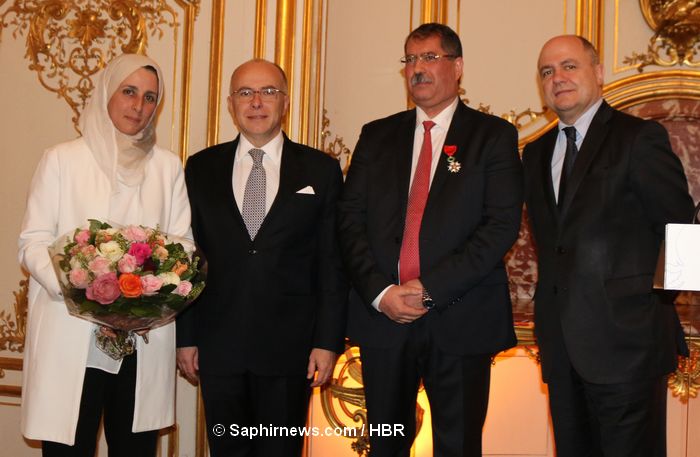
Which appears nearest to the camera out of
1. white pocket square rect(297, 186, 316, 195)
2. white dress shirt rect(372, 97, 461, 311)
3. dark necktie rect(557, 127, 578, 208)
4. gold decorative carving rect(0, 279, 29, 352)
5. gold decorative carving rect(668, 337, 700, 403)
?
dark necktie rect(557, 127, 578, 208)

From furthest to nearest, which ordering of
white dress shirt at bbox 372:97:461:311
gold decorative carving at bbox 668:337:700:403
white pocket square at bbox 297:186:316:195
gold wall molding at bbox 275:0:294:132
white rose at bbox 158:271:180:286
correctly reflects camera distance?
gold wall molding at bbox 275:0:294:132, gold decorative carving at bbox 668:337:700:403, white pocket square at bbox 297:186:316:195, white dress shirt at bbox 372:97:461:311, white rose at bbox 158:271:180:286

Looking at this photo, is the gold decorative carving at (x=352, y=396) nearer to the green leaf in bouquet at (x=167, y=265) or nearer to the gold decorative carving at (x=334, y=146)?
the gold decorative carving at (x=334, y=146)

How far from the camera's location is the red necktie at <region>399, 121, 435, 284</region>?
306cm

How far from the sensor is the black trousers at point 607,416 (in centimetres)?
288

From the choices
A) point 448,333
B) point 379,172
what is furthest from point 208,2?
point 448,333

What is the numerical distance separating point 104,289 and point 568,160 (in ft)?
5.79

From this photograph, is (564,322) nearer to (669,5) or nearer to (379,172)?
(379,172)

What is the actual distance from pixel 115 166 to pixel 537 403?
240cm

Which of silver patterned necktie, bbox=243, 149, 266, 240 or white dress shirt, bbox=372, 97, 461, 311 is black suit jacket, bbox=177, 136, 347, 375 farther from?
white dress shirt, bbox=372, 97, 461, 311

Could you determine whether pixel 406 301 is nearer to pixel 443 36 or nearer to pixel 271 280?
pixel 271 280

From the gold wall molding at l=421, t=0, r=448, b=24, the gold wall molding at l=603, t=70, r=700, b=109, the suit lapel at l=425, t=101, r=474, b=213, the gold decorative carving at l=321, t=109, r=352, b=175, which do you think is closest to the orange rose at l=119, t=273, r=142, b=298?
the suit lapel at l=425, t=101, r=474, b=213

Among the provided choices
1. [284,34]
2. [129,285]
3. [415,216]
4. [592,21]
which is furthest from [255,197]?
[592,21]

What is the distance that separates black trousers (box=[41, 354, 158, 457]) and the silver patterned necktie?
0.69 m

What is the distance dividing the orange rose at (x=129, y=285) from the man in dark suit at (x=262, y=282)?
1.95ft
